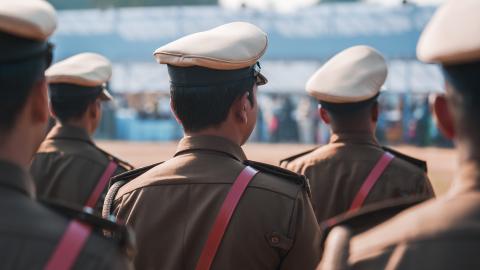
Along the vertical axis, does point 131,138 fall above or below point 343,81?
below

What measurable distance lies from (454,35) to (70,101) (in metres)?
3.70

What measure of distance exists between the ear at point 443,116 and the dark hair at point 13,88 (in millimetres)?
929

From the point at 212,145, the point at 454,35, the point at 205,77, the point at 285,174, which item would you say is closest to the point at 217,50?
the point at 205,77

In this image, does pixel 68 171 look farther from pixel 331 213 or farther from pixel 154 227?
pixel 154 227

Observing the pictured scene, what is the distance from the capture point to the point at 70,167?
502 cm

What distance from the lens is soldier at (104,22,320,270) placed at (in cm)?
297

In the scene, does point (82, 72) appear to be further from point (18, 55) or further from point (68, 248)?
point (68, 248)

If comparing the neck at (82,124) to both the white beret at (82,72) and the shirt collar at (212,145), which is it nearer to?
the white beret at (82,72)

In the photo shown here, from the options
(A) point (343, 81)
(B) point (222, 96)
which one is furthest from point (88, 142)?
(B) point (222, 96)

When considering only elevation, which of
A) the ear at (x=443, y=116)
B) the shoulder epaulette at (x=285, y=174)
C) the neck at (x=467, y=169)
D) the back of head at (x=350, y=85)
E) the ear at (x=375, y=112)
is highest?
the ear at (x=443, y=116)

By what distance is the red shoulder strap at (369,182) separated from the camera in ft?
14.3

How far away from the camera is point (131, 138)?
3475 centimetres

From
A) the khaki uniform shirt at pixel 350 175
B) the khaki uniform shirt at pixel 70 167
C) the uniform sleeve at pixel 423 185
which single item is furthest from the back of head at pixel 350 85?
the khaki uniform shirt at pixel 70 167

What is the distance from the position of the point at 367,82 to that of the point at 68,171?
5.78 ft
